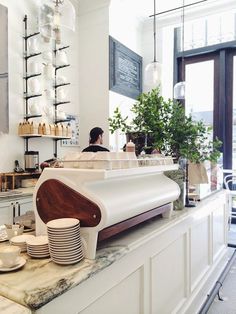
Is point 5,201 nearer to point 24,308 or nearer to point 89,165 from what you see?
point 89,165

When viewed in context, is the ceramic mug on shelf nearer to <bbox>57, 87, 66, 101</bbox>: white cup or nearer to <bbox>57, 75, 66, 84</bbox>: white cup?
<bbox>57, 87, 66, 101</bbox>: white cup

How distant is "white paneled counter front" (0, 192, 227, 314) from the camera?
0.95 meters

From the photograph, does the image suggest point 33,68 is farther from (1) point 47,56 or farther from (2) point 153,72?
(2) point 153,72

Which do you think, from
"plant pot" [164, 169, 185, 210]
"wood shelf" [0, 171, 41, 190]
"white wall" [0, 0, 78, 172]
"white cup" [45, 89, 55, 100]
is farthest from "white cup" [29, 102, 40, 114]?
"plant pot" [164, 169, 185, 210]

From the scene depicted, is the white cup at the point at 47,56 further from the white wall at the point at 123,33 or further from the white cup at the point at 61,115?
the white wall at the point at 123,33

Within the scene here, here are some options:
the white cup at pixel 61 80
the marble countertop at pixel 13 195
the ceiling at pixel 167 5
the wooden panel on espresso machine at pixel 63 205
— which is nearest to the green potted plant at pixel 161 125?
the wooden panel on espresso machine at pixel 63 205

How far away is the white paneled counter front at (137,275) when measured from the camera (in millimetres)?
948

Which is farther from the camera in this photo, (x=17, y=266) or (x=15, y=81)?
(x=15, y=81)

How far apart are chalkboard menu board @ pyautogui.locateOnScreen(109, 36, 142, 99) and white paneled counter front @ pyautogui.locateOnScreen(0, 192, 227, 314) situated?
2.83 metres

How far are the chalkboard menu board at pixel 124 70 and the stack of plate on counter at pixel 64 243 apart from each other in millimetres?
3724

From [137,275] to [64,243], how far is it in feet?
1.63

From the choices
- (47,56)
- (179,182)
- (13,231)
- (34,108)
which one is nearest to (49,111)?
(34,108)

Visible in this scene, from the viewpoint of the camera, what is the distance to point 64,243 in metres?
1.10

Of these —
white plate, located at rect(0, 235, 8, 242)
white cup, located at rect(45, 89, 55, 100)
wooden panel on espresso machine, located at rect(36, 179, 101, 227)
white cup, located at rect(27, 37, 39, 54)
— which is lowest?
white plate, located at rect(0, 235, 8, 242)
